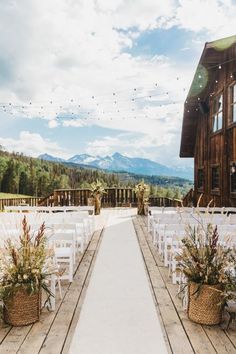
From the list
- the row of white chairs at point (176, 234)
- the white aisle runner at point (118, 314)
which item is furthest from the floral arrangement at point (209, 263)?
the white aisle runner at point (118, 314)

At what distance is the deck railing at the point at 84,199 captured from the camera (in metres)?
14.4

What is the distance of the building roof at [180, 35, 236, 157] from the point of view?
9.52m

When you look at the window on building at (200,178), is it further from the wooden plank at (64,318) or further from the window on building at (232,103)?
the wooden plank at (64,318)

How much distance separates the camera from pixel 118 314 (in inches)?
141

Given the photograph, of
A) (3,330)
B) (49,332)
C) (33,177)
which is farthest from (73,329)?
(33,177)

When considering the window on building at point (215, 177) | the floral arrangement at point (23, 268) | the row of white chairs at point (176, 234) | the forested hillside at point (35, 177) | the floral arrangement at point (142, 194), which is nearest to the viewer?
the floral arrangement at point (23, 268)

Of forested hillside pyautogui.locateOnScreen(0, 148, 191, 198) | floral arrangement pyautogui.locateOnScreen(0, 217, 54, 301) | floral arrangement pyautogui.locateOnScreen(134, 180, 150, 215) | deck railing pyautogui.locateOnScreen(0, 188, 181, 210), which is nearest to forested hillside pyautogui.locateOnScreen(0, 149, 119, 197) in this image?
forested hillside pyautogui.locateOnScreen(0, 148, 191, 198)

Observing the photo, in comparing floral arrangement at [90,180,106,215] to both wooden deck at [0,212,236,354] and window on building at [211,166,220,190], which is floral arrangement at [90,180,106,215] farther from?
wooden deck at [0,212,236,354]

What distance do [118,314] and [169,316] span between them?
550 mm

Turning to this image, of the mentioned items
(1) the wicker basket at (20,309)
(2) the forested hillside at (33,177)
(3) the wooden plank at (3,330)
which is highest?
(2) the forested hillside at (33,177)

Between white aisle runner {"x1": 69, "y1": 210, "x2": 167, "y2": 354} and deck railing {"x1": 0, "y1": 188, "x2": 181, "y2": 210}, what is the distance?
8464 mm

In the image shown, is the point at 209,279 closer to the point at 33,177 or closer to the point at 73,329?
the point at 73,329

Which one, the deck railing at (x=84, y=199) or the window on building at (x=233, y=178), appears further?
the deck railing at (x=84, y=199)

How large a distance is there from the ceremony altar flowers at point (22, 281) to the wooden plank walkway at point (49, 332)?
12 centimetres
